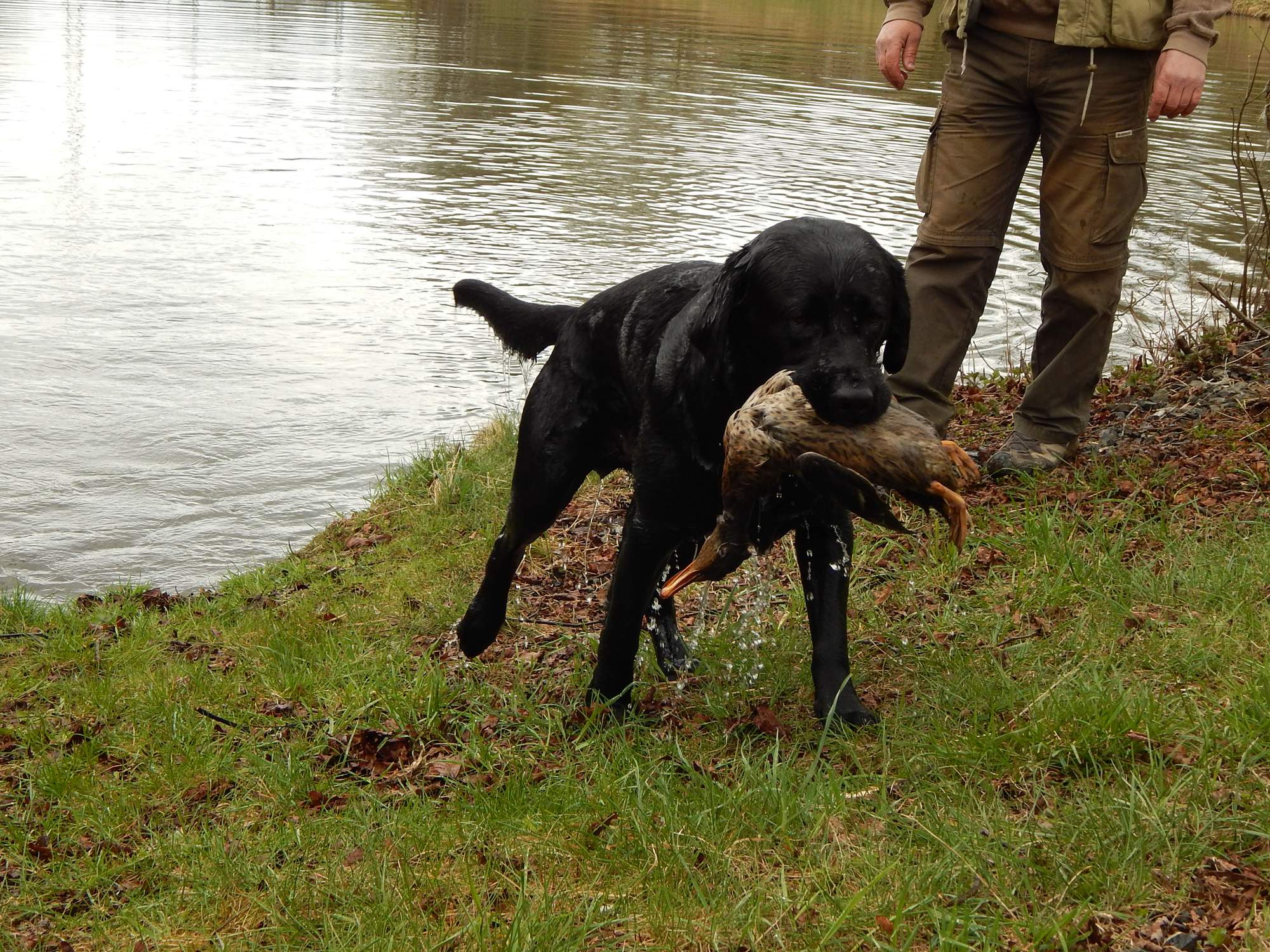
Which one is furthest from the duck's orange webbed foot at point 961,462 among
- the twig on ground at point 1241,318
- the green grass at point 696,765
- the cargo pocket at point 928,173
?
the twig on ground at point 1241,318

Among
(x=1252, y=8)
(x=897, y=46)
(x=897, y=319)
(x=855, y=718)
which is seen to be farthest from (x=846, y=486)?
(x=1252, y=8)

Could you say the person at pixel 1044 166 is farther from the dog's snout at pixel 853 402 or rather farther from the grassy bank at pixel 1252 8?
the grassy bank at pixel 1252 8

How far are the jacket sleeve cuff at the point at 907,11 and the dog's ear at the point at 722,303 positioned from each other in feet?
7.18

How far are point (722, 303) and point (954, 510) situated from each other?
2.68 ft

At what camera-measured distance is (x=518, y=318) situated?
4758 mm

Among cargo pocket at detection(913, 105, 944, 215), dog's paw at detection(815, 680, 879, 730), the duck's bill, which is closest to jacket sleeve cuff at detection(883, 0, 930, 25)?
cargo pocket at detection(913, 105, 944, 215)

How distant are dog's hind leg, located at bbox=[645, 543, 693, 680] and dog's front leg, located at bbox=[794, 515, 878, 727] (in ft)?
2.15

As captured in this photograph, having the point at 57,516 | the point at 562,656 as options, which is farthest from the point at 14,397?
the point at 562,656

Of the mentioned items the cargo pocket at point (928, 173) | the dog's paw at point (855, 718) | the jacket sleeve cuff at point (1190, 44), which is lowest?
the dog's paw at point (855, 718)

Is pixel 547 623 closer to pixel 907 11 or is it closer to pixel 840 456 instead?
pixel 840 456

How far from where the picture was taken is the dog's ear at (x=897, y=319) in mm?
3604

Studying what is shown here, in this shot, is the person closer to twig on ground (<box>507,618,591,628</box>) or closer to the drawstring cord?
the drawstring cord

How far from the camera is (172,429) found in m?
7.82

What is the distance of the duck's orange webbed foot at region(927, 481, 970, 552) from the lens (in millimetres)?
3311
